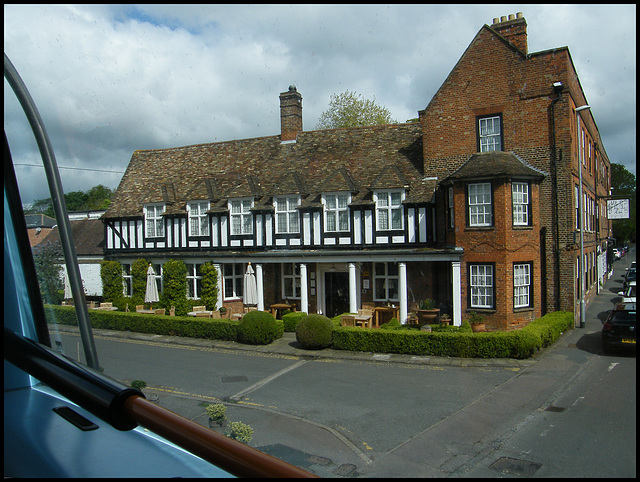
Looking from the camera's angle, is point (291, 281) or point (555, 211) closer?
point (555, 211)

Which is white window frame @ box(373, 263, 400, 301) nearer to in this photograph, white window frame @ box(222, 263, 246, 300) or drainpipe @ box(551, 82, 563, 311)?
drainpipe @ box(551, 82, 563, 311)

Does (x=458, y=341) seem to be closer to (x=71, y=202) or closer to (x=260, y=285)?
(x=260, y=285)

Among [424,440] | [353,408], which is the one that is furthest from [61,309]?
[353,408]

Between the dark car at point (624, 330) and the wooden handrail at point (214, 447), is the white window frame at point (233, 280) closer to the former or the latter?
the dark car at point (624, 330)

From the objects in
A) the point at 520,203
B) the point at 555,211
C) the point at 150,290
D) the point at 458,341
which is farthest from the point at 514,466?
the point at 150,290

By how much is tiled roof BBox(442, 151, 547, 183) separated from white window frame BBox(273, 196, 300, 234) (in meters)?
7.06

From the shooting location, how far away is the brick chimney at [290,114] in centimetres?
2486

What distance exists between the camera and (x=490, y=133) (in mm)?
18828

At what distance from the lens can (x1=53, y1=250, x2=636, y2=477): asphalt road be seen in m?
5.26

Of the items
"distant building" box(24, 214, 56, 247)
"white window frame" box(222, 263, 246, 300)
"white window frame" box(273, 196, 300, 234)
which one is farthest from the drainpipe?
"distant building" box(24, 214, 56, 247)

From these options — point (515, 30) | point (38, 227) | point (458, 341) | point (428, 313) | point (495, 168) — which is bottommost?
point (458, 341)

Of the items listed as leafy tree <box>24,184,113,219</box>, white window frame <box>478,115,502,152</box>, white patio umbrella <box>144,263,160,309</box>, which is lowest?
white patio umbrella <box>144,263,160,309</box>

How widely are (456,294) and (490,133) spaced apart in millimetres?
6259

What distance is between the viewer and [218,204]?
79.4 ft
